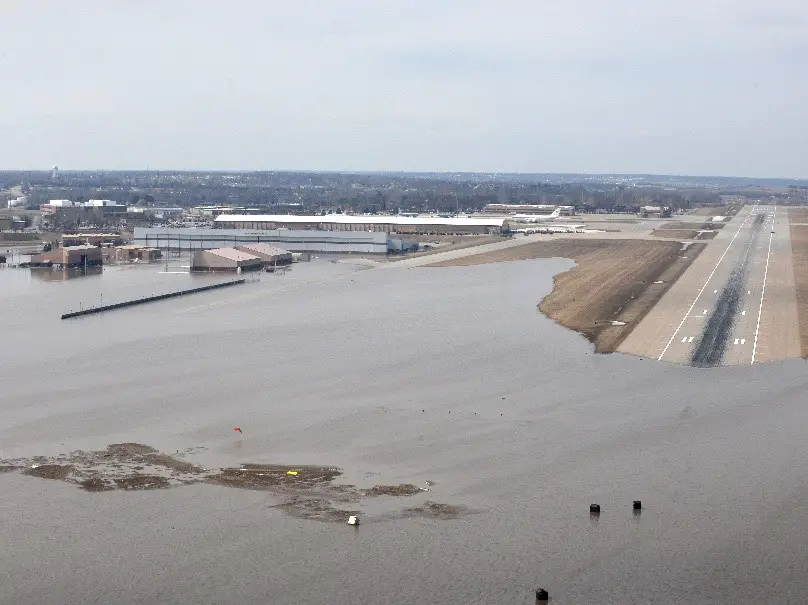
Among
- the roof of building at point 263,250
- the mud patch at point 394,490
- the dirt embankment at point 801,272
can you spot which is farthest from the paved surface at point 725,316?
the roof of building at point 263,250

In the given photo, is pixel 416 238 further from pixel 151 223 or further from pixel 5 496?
pixel 5 496

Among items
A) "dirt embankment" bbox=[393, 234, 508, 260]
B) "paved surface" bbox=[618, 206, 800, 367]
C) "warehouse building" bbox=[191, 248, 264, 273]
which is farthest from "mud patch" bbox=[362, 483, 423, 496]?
"dirt embankment" bbox=[393, 234, 508, 260]

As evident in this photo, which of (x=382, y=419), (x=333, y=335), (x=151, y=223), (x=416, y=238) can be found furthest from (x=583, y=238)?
(x=382, y=419)

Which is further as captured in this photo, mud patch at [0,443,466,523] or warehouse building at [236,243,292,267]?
warehouse building at [236,243,292,267]

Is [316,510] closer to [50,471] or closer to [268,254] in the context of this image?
[50,471]

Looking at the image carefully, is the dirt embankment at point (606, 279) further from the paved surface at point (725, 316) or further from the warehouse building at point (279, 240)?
the warehouse building at point (279, 240)

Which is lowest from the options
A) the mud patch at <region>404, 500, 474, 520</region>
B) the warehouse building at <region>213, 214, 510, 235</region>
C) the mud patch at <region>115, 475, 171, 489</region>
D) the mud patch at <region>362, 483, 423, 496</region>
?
the mud patch at <region>115, 475, 171, 489</region>

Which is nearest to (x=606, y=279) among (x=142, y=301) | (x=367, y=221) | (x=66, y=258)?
(x=142, y=301)

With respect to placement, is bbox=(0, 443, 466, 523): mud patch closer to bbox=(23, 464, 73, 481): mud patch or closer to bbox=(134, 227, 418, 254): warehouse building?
bbox=(23, 464, 73, 481): mud patch
